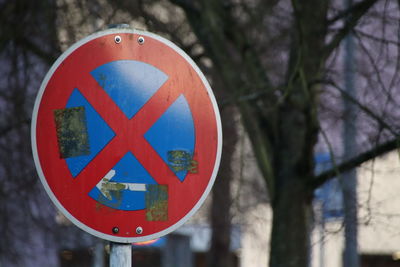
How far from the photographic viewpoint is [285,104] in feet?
24.0

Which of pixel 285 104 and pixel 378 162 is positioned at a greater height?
pixel 285 104

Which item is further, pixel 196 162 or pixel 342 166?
pixel 342 166

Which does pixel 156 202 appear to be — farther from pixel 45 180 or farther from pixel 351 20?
pixel 351 20

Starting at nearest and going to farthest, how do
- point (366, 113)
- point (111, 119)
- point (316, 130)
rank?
point (111, 119) < point (366, 113) < point (316, 130)

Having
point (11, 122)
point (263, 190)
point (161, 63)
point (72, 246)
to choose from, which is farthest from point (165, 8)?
point (161, 63)

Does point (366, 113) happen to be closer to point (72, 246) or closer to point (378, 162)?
point (378, 162)

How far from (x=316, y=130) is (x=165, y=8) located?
2.97 metres

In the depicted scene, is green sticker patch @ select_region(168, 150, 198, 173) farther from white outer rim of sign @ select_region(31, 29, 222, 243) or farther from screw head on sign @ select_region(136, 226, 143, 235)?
screw head on sign @ select_region(136, 226, 143, 235)

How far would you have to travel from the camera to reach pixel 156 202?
3.02 m

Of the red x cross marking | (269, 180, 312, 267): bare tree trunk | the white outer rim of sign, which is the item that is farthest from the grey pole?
the red x cross marking

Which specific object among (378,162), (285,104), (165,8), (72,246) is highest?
(165,8)

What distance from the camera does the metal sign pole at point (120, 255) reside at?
2.85m

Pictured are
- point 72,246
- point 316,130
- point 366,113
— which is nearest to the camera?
point 366,113

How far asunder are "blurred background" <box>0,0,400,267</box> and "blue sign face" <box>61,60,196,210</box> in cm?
237
